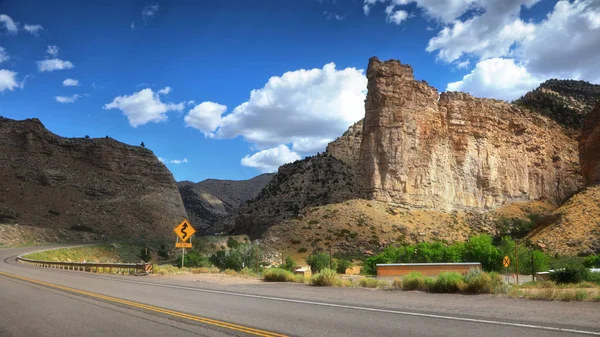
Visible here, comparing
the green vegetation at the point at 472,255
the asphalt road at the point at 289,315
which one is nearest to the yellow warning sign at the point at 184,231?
the asphalt road at the point at 289,315

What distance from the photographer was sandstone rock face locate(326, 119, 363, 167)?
242 feet

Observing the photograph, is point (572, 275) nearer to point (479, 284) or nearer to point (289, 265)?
point (479, 284)

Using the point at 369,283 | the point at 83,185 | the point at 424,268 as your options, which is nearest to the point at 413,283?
the point at 369,283

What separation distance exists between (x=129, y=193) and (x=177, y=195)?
11477mm

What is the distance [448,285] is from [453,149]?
60204 mm

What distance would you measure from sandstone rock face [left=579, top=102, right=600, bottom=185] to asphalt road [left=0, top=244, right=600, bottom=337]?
53.3m

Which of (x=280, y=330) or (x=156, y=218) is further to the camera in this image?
(x=156, y=218)

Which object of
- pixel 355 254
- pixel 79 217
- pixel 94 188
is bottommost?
pixel 355 254

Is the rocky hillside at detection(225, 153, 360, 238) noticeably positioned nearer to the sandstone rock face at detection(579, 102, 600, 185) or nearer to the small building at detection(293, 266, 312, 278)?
the sandstone rock face at detection(579, 102, 600, 185)

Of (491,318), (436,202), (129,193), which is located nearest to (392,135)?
(436,202)

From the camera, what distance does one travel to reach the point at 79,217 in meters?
74.2

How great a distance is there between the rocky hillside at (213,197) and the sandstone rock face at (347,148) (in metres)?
A: 27.8

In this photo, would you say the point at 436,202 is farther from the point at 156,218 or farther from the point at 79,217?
the point at 79,217

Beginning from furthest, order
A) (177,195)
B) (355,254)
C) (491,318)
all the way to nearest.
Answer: (177,195) < (355,254) < (491,318)
